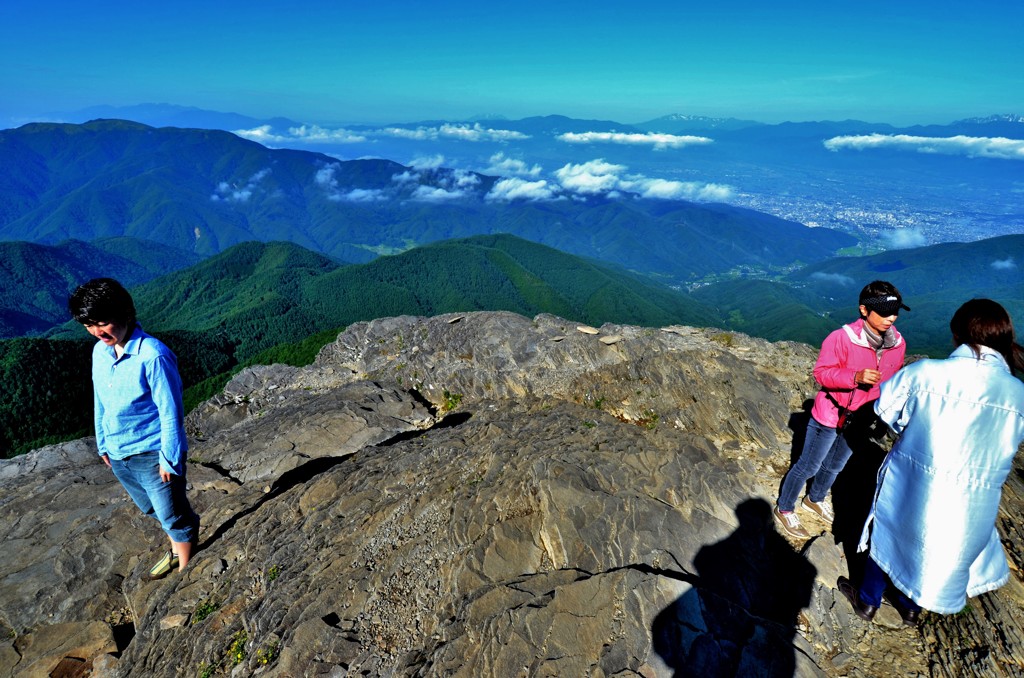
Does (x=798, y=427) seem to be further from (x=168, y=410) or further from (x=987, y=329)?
(x=168, y=410)

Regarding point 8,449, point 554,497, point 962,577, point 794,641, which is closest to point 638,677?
point 794,641

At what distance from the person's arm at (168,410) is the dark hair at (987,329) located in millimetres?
9788

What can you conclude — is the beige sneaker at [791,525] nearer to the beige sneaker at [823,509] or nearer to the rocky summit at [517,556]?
the rocky summit at [517,556]

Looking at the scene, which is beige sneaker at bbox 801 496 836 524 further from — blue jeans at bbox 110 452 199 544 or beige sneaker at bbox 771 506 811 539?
blue jeans at bbox 110 452 199 544

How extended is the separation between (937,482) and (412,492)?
7.89m

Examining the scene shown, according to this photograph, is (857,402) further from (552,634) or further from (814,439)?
(552,634)

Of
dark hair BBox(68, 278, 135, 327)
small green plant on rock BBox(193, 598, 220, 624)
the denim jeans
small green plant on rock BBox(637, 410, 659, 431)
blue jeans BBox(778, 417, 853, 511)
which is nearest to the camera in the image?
the denim jeans

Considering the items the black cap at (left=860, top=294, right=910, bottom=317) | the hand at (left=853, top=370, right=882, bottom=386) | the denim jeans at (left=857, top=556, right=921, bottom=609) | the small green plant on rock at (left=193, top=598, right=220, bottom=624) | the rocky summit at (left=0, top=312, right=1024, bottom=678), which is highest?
the black cap at (left=860, top=294, right=910, bottom=317)

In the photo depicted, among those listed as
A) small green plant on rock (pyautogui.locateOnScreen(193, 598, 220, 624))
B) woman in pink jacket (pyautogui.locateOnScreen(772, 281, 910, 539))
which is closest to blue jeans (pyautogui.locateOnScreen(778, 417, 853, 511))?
woman in pink jacket (pyautogui.locateOnScreen(772, 281, 910, 539))

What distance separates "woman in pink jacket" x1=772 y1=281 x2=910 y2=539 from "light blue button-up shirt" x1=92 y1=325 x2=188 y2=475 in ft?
32.2

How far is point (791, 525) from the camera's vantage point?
7895mm

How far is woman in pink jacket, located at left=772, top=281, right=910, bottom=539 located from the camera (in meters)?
6.71

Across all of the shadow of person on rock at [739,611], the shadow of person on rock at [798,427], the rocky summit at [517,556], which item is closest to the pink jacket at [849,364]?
the rocky summit at [517,556]

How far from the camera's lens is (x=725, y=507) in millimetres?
8367
